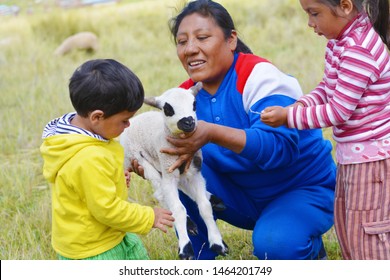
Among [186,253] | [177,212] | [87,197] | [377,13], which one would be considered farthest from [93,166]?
[377,13]

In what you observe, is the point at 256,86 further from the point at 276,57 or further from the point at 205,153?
the point at 276,57

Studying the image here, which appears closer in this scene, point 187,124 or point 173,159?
point 187,124

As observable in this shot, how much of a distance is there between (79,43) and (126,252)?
7448 millimetres

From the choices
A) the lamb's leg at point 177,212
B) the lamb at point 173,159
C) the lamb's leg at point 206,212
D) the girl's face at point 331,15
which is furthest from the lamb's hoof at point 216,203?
the girl's face at point 331,15

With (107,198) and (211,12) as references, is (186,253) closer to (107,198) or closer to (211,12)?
(107,198)

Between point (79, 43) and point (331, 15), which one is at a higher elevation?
point (331, 15)

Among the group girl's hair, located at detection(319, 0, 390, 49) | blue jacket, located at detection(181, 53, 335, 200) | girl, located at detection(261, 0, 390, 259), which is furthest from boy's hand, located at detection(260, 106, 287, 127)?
girl's hair, located at detection(319, 0, 390, 49)

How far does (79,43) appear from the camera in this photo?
396 inches

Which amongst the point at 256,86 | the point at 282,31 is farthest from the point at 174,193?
the point at 282,31

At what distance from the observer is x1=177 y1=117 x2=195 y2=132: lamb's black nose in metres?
2.80

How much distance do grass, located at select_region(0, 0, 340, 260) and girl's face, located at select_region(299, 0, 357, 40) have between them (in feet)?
4.05

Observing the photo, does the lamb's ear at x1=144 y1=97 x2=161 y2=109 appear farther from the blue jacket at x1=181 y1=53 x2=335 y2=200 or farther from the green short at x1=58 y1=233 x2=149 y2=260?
the green short at x1=58 y1=233 x2=149 y2=260

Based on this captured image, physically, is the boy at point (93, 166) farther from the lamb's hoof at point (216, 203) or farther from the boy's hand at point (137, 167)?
the lamb's hoof at point (216, 203)

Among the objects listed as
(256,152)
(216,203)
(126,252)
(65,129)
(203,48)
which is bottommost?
(126,252)
